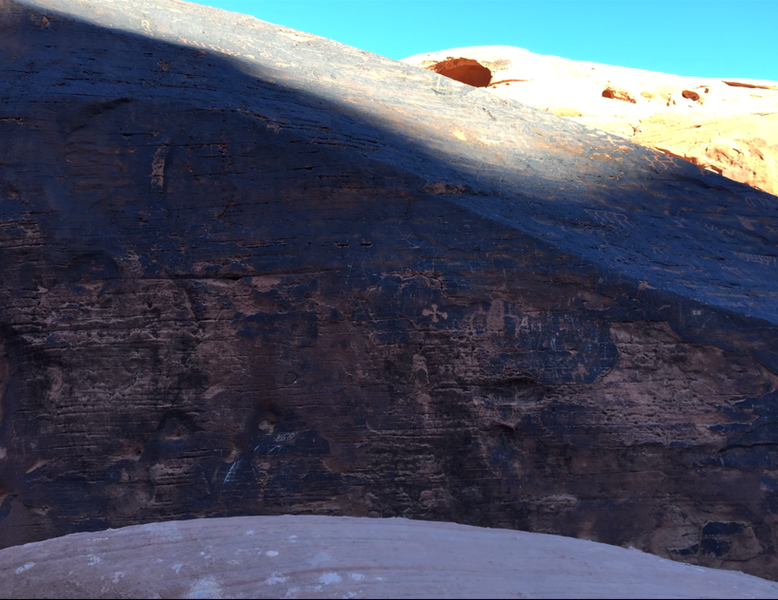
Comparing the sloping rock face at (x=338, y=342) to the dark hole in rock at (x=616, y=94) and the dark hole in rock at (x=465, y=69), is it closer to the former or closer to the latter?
the dark hole in rock at (x=616, y=94)

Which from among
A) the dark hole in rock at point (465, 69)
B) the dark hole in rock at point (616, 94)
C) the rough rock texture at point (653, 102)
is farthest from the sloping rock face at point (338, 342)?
the dark hole in rock at point (465, 69)

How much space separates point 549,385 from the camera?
291cm

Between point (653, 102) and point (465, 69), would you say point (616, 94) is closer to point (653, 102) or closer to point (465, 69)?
point (653, 102)

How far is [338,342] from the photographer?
300 cm

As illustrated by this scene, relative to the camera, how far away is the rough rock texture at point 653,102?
20.7ft

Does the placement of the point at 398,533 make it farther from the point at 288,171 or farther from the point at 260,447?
the point at 288,171

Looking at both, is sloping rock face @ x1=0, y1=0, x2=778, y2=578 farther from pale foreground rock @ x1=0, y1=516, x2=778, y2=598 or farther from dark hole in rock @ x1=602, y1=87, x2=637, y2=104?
dark hole in rock @ x1=602, y1=87, x2=637, y2=104

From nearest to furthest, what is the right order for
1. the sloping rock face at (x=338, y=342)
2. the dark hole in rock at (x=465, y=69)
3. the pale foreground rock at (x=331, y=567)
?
1. the pale foreground rock at (x=331, y=567)
2. the sloping rock face at (x=338, y=342)
3. the dark hole in rock at (x=465, y=69)

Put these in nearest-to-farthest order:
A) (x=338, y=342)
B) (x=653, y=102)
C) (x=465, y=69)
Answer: (x=338, y=342), (x=653, y=102), (x=465, y=69)

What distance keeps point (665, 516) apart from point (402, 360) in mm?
1533

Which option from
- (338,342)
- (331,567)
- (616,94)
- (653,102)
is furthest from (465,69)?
(331,567)

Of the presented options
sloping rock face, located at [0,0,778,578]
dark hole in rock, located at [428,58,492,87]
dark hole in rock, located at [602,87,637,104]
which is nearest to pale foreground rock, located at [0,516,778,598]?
sloping rock face, located at [0,0,778,578]

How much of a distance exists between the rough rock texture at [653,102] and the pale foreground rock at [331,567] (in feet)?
17.6

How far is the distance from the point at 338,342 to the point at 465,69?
31.5ft
